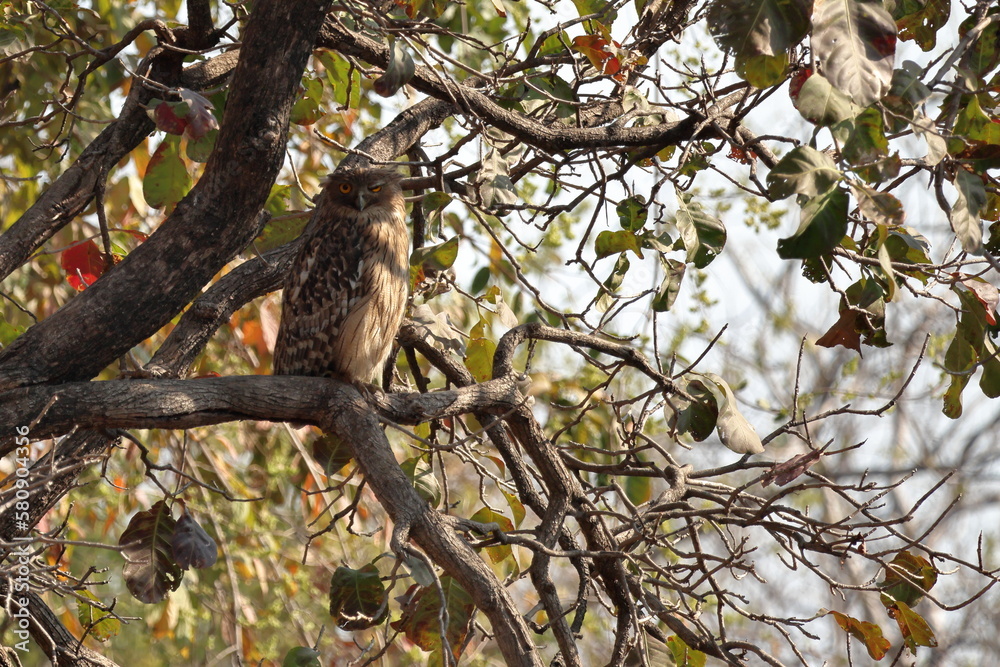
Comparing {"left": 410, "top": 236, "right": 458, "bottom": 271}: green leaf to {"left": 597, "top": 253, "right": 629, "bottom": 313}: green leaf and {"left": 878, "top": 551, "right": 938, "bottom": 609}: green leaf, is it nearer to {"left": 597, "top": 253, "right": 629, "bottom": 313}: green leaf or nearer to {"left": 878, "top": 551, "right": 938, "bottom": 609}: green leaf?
{"left": 597, "top": 253, "right": 629, "bottom": 313}: green leaf

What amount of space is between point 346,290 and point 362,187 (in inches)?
17.1

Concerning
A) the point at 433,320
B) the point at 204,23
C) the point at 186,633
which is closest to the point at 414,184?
the point at 433,320

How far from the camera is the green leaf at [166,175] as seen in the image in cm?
305

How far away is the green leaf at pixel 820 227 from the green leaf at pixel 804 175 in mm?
26

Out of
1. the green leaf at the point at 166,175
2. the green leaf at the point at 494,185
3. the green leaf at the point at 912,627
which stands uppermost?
the green leaf at the point at 166,175

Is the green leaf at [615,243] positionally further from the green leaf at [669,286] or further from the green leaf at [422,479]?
the green leaf at [422,479]

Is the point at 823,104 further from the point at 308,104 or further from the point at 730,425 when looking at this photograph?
the point at 308,104

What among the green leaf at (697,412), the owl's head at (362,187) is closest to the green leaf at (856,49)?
the green leaf at (697,412)

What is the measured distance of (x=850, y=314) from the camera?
238 centimetres

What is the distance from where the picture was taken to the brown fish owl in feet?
10.8

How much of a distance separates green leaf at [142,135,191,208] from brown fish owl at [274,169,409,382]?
0.46 metres

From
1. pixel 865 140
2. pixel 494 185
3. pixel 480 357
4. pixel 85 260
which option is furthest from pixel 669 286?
pixel 85 260

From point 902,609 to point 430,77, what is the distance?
6.42 ft

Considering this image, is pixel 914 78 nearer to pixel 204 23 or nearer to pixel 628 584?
pixel 628 584
